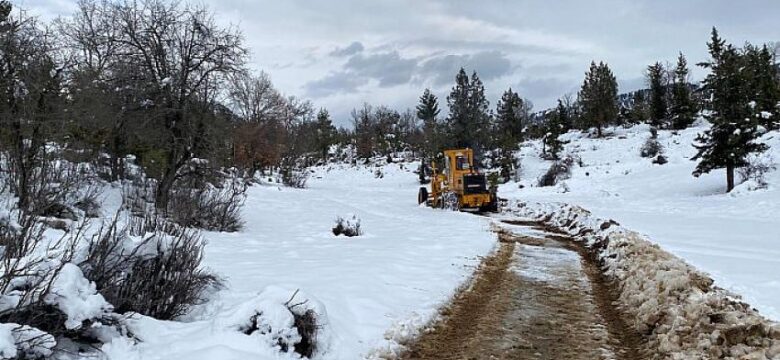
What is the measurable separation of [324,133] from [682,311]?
77.6 metres

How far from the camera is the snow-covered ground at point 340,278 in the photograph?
5145 millimetres

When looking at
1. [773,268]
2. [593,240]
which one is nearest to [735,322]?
[773,268]

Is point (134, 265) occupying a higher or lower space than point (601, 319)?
higher

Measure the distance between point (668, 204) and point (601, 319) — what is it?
20001mm

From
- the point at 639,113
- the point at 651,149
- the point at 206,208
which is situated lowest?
the point at 206,208

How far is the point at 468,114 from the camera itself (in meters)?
55.8

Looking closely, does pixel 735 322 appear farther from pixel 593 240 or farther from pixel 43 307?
pixel 593 240

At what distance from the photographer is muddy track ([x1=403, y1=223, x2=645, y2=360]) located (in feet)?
20.0

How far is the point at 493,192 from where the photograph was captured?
26484 mm

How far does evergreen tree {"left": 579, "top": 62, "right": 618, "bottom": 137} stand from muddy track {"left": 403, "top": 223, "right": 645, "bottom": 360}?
49.9 meters

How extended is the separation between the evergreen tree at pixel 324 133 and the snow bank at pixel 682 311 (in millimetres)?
71267

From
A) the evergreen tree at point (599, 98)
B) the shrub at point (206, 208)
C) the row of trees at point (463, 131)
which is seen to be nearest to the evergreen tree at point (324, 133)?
the row of trees at point (463, 131)

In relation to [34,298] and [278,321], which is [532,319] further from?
[34,298]

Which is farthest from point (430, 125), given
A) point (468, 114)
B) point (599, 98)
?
point (599, 98)
